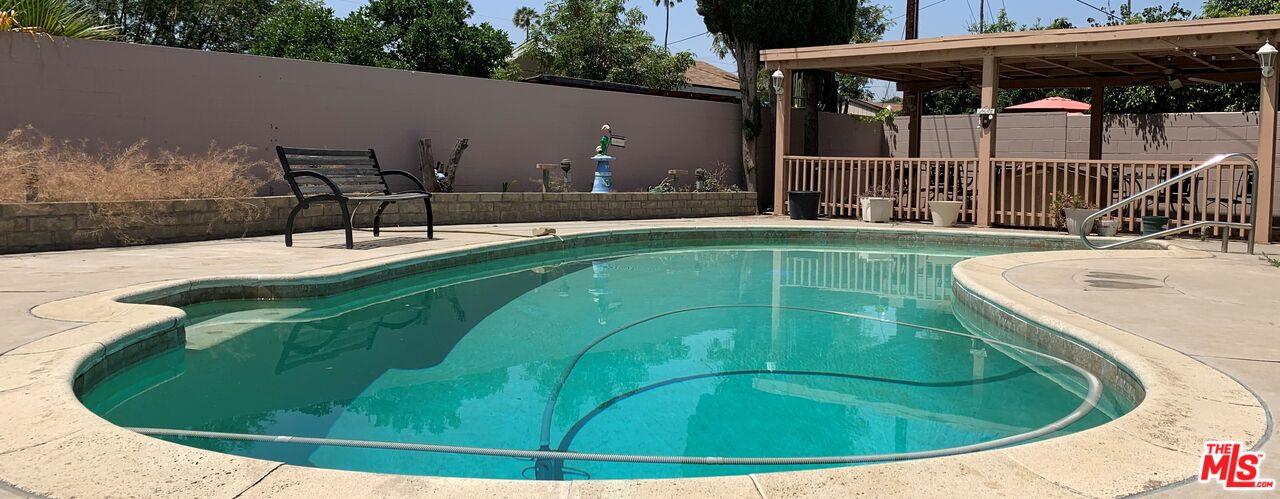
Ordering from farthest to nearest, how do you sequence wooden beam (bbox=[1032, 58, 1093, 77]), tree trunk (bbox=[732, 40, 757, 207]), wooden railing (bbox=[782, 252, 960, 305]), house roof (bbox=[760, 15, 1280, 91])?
1. tree trunk (bbox=[732, 40, 757, 207])
2. wooden beam (bbox=[1032, 58, 1093, 77])
3. house roof (bbox=[760, 15, 1280, 91])
4. wooden railing (bbox=[782, 252, 960, 305])

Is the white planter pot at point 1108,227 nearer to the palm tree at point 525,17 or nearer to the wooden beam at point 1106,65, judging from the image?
the wooden beam at point 1106,65

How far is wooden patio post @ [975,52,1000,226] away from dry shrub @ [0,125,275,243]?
853cm

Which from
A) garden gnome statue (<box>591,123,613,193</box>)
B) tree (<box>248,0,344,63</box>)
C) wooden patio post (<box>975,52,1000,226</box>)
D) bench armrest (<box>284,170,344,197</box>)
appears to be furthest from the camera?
tree (<box>248,0,344,63</box>)

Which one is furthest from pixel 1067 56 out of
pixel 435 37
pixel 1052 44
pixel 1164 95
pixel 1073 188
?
pixel 435 37

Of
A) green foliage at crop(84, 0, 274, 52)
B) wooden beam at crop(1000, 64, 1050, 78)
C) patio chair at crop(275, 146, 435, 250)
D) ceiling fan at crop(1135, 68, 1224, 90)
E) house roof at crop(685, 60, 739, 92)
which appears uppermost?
green foliage at crop(84, 0, 274, 52)

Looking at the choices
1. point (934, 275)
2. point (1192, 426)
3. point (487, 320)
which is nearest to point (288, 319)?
point (487, 320)

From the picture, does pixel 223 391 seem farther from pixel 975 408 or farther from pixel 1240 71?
pixel 1240 71

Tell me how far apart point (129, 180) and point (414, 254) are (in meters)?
2.65

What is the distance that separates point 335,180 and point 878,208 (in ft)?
23.6

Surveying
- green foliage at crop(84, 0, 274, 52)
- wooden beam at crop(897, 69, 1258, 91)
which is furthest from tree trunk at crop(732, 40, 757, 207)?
green foliage at crop(84, 0, 274, 52)

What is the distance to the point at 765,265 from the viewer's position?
8297 millimetres

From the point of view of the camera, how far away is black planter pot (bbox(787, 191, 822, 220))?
38.9 ft

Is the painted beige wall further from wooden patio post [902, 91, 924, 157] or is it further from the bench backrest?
wooden patio post [902, 91, 924, 157]

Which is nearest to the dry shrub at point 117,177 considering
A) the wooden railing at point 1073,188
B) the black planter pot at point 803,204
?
the black planter pot at point 803,204
